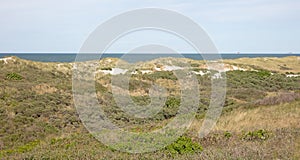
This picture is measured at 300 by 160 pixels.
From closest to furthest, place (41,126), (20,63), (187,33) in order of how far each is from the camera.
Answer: (187,33), (41,126), (20,63)

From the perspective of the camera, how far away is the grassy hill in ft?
28.1

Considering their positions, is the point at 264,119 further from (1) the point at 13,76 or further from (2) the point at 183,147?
(1) the point at 13,76

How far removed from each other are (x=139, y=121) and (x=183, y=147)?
10493 mm

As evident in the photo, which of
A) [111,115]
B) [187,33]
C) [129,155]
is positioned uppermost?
[187,33]

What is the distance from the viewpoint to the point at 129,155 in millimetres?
8562

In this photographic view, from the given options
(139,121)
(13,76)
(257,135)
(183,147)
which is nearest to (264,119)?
(257,135)

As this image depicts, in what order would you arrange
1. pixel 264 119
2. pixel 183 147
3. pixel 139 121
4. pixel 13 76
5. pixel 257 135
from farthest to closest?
pixel 13 76 < pixel 139 121 < pixel 264 119 < pixel 257 135 < pixel 183 147

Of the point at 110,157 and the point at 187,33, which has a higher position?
the point at 187,33

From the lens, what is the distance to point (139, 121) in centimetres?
1956

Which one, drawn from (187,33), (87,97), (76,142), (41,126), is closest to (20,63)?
(87,97)

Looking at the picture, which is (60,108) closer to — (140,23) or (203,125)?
(203,125)

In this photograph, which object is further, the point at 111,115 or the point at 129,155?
the point at 111,115

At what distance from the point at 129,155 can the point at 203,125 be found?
5.30m

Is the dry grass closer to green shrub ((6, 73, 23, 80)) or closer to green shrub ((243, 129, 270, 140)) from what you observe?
green shrub ((243, 129, 270, 140))
